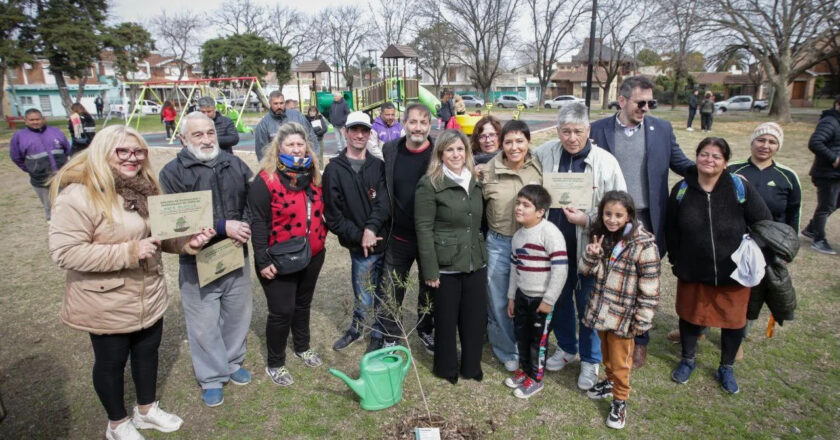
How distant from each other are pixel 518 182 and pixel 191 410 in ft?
8.93

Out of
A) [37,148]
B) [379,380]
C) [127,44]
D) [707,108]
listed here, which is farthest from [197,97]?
[127,44]

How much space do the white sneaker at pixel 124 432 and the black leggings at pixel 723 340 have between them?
145 inches

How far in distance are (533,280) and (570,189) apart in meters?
0.64

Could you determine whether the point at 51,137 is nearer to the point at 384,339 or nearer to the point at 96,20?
the point at 384,339

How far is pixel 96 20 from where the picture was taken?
103 feet

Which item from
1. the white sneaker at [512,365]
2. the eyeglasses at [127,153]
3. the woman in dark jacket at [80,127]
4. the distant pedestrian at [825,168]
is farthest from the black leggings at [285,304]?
the woman in dark jacket at [80,127]

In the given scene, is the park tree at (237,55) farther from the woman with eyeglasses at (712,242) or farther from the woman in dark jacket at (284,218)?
the woman with eyeglasses at (712,242)

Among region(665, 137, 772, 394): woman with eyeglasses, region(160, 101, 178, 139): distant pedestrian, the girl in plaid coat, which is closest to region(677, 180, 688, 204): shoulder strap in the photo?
region(665, 137, 772, 394): woman with eyeglasses

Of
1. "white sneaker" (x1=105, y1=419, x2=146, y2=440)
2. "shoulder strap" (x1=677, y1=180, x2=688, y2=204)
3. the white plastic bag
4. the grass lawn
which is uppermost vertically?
"shoulder strap" (x1=677, y1=180, x2=688, y2=204)

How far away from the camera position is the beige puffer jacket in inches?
91.9

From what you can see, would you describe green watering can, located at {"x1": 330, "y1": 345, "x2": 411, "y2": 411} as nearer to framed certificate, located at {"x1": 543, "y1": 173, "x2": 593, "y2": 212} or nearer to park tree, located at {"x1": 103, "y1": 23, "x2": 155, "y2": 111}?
framed certificate, located at {"x1": 543, "y1": 173, "x2": 593, "y2": 212}

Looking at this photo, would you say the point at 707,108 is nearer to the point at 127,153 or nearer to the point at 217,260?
the point at 217,260

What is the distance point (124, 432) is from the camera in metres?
2.79

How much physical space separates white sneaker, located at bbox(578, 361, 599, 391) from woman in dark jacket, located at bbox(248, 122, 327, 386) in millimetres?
2069
